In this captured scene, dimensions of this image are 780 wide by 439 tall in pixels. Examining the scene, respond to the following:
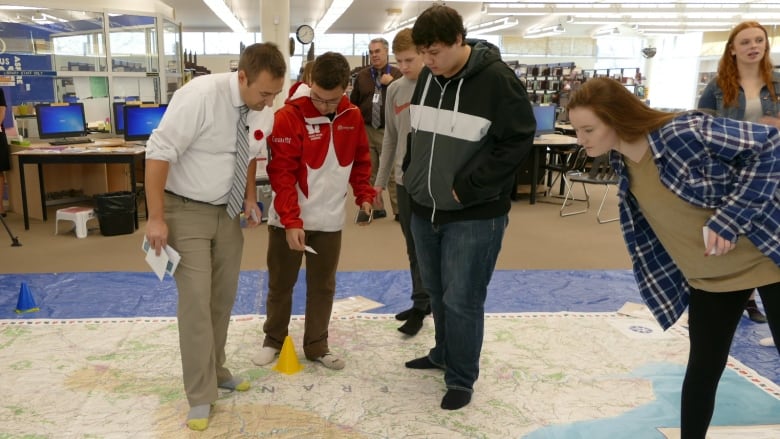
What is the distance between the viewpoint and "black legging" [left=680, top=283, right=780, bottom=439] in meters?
1.78

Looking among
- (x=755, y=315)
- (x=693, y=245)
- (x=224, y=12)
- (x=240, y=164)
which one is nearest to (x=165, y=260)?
(x=240, y=164)

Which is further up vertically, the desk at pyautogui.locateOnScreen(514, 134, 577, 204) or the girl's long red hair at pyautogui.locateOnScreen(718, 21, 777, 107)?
the girl's long red hair at pyautogui.locateOnScreen(718, 21, 777, 107)

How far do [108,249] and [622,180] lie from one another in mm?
4185

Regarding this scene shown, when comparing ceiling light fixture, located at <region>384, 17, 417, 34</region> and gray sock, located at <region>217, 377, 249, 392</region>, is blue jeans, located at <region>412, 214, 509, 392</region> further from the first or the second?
ceiling light fixture, located at <region>384, 17, 417, 34</region>

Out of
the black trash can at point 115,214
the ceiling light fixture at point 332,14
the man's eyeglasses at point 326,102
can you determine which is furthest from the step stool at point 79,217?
the ceiling light fixture at point 332,14

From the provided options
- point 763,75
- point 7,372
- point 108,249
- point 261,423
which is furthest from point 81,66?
point 763,75

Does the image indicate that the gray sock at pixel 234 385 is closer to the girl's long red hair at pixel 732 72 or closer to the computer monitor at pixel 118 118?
the girl's long red hair at pixel 732 72

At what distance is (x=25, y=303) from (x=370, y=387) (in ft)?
6.78

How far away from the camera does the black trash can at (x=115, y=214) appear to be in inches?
211

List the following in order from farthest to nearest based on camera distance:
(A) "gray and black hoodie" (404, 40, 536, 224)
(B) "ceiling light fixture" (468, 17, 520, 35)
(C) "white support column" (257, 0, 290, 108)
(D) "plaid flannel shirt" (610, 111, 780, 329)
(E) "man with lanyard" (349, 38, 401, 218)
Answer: (B) "ceiling light fixture" (468, 17, 520, 35) → (C) "white support column" (257, 0, 290, 108) → (E) "man with lanyard" (349, 38, 401, 218) → (A) "gray and black hoodie" (404, 40, 536, 224) → (D) "plaid flannel shirt" (610, 111, 780, 329)

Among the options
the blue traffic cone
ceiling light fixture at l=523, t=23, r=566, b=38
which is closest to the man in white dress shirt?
the blue traffic cone

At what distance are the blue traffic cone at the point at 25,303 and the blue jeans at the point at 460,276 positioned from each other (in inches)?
89.0

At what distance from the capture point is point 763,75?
2.85m

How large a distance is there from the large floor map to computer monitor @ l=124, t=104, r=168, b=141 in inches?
132
